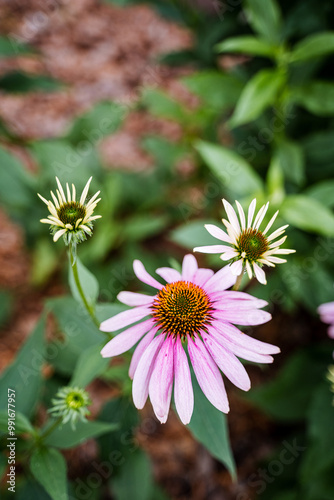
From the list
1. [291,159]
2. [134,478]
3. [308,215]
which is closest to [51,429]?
[134,478]

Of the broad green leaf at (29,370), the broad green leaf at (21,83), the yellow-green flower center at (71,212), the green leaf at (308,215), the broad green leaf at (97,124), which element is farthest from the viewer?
the broad green leaf at (97,124)

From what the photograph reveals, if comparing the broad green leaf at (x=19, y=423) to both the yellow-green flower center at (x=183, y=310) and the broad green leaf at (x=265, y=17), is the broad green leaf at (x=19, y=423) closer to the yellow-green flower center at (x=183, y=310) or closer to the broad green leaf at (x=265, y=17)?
the yellow-green flower center at (x=183, y=310)

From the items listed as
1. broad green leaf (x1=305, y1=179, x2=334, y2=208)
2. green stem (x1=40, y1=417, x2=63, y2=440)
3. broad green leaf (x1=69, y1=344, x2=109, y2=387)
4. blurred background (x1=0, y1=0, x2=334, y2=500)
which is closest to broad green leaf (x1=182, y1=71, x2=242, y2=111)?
blurred background (x1=0, y1=0, x2=334, y2=500)

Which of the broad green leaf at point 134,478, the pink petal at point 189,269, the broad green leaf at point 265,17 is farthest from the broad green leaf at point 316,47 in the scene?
the broad green leaf at point 134,478

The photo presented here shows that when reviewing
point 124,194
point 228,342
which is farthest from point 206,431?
point 124,194

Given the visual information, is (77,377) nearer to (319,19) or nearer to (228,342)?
(228,342)

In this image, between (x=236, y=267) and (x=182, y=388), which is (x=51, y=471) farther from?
(x=236, y=267)

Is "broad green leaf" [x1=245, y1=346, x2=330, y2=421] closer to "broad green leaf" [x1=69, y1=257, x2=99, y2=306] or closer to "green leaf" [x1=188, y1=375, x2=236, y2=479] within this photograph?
"green leaf" [x1=188, y1=375, x2=236, y2=479]
